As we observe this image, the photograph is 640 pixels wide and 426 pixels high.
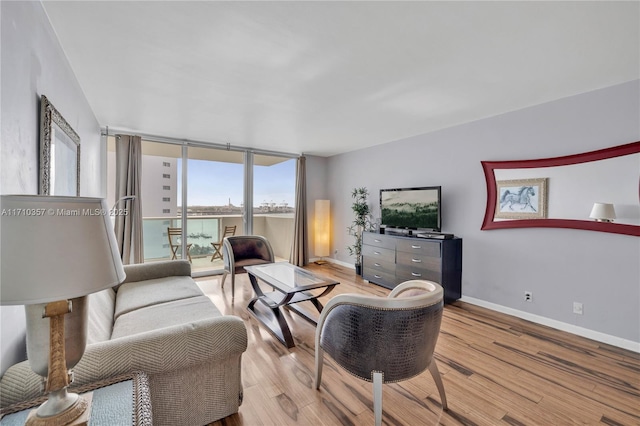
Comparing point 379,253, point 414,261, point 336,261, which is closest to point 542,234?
point 414,261

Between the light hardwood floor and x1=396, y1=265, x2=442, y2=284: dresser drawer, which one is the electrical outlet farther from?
x1=396, y1=265, x2=442, y2=284: dresser drawer

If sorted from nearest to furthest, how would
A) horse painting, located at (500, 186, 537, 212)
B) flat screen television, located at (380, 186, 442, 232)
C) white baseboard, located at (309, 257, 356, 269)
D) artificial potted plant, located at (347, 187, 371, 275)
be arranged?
horse painting, located at (500, 186, 537, 212)
flat screen television, located at (380, 186, 442, 232)
artificial potted plant, located at (347, 187, 371, 275)
white baseboard, located at (309, 257, 356, 269)

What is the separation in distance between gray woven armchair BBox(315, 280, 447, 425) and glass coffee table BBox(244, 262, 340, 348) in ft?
3.37

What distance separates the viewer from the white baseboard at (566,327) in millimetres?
2551

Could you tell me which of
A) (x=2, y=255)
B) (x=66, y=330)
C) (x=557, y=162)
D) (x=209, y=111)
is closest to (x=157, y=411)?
(x=66, y=330)

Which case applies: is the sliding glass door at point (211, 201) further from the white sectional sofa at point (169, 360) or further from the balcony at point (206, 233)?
the white sectional sofa at point (169, 360)

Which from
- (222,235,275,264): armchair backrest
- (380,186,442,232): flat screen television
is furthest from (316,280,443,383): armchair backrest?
(222,235,275,264): armchair backrest

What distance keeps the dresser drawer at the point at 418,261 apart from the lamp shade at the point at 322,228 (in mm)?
2186

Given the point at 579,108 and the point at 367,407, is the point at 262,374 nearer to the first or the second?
the point at 367,407

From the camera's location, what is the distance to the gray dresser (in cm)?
360

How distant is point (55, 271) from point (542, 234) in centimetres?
389

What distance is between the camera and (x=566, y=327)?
290cm

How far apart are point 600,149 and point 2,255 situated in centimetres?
404

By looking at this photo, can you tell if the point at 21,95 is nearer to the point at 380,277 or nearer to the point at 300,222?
the point at 380,277
